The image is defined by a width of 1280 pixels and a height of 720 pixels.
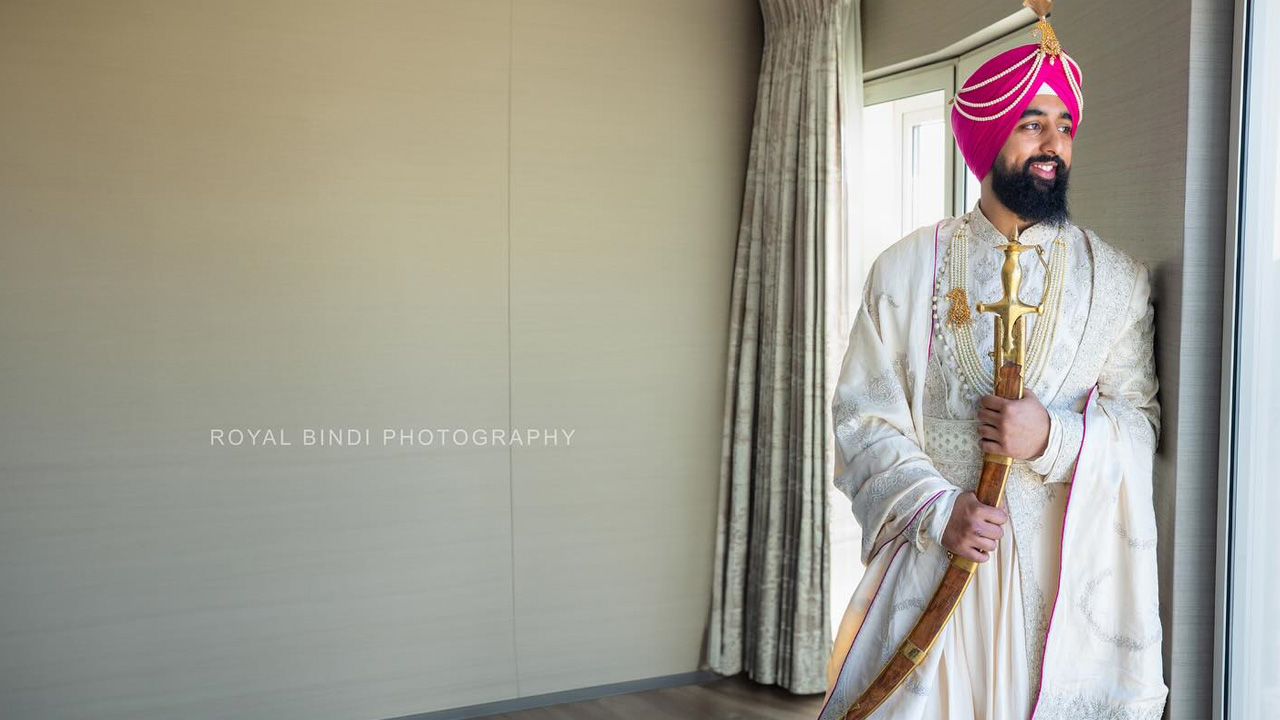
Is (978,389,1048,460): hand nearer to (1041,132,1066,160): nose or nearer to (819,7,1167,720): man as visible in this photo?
(819,7,1167,720): man

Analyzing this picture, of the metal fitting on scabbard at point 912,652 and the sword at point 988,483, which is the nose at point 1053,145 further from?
the metal fitting on scabbard at point 912,652

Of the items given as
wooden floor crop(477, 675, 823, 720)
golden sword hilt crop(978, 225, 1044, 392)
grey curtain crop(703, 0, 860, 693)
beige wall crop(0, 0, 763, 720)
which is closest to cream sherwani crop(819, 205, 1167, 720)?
golden sword hilt crop(978, 225, 1044, 392)

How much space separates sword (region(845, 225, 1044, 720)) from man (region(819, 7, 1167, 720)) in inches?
1.0

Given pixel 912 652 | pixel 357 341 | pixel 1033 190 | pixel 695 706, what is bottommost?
pixel 695 706

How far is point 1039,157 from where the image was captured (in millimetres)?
1814

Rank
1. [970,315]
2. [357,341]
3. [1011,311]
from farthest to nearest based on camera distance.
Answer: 1. [357,341]
2. [970,315]
3. [1011,311]

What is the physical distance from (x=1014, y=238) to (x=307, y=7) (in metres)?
2.32

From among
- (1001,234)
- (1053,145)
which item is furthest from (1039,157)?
(1001,234)

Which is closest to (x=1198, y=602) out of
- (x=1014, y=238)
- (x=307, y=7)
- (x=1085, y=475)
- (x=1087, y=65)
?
(x=1085, y=475)

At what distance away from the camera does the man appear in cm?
177

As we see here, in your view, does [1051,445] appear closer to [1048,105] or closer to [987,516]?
[987,516]

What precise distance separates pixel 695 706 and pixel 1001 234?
2.23 metres

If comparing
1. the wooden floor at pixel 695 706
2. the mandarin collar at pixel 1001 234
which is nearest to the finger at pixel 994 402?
the mandarin collar at pixel 1001 234

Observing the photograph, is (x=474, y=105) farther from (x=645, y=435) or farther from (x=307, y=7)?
(x=645, y=435)
